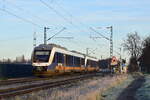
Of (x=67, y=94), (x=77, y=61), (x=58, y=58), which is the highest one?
(x=77, y=61)

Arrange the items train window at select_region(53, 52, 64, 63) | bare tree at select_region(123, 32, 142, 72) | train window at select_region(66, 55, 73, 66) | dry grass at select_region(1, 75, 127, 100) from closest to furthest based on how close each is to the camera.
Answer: dry grass at select_region(1, 75, 127, 100) < train window at select_region(53, 52, 64, 63) < train window at select_region(66, 55, 73, 66) < bare tree at select_region(123, 32, 142, 72)

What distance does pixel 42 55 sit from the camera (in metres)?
45.1

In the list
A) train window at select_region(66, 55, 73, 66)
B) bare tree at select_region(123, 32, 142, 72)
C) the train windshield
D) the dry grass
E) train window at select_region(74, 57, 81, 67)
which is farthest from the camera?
bare tree at select_region(123, 32, 142, 72)

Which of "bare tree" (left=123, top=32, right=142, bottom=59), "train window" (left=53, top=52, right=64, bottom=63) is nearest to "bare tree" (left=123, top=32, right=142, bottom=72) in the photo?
"bare tree" (left=123, top=32, right=142, bottom=59)

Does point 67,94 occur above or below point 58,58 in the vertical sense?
below

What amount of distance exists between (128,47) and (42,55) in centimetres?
6081

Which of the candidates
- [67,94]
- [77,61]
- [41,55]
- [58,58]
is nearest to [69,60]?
[58,58]

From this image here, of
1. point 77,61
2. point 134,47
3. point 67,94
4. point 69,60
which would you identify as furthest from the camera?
point 134,47

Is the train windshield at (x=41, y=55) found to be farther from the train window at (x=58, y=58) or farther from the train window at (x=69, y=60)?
the train window at (x=69, y=60)

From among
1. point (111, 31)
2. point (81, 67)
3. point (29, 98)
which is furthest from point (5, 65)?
point (29, 98)

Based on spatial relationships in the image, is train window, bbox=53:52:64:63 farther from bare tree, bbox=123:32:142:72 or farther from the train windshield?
bare tree, bbox=123:32:142:72

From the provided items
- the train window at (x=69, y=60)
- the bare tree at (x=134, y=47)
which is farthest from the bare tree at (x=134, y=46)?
the train window at (x=69, y=60)

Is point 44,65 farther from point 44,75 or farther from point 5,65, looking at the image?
point 5,65

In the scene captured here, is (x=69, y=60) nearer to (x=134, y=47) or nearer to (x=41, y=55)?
(x=41, y=55)
